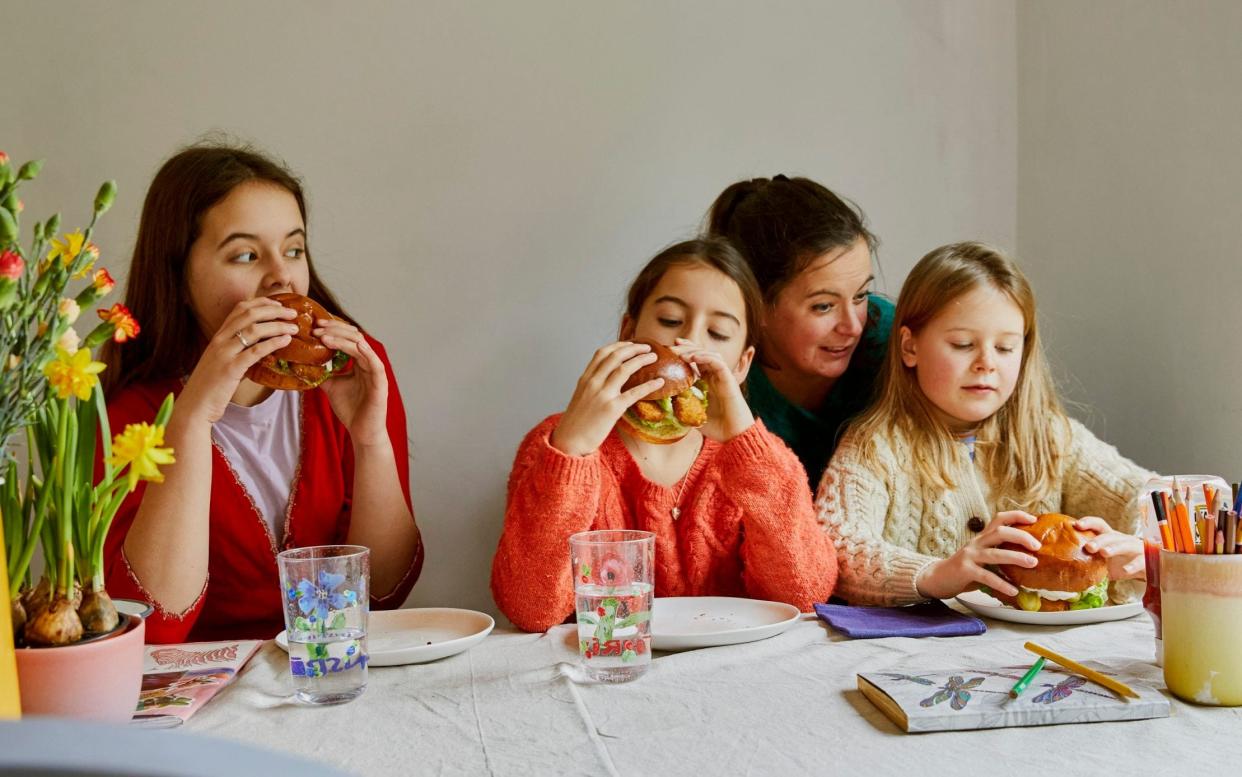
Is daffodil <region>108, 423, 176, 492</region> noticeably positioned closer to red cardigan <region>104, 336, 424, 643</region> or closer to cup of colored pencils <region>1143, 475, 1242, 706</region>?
red cardigan <region>104, 336, 424, 643</region>

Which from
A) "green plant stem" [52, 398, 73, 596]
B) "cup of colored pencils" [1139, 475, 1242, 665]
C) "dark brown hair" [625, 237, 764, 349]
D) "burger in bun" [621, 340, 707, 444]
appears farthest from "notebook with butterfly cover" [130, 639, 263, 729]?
"cup of colored pencils" [1139, 475, 1242, 665]

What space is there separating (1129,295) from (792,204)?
82 centimetres

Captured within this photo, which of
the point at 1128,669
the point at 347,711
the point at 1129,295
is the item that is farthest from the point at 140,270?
the point at 1129,295

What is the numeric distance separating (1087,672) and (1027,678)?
89mm

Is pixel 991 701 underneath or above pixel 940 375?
underneath

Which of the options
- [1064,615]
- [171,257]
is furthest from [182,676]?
[1064,615]

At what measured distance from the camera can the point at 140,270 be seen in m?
1.89

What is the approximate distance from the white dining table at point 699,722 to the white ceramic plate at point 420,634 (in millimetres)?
19

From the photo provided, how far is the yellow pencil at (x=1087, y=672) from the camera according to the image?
3.73 feet

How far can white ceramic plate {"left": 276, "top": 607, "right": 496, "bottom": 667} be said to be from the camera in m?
1.34

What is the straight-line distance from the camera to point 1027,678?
1168mm

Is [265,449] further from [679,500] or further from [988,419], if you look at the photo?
[988,419]

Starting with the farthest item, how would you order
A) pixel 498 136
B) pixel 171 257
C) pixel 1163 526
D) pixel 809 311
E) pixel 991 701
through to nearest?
pixel 498 136, pixel 809 311, pixel 171 257, pixel 1163 526, pixel 991 701

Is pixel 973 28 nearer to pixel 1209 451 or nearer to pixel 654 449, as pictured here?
pixel 1209 451
